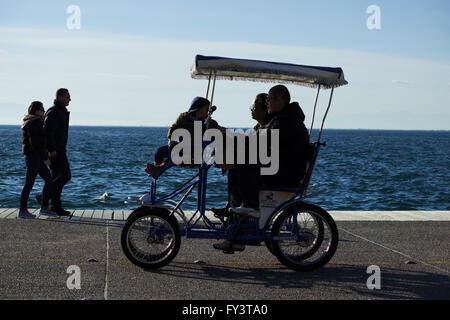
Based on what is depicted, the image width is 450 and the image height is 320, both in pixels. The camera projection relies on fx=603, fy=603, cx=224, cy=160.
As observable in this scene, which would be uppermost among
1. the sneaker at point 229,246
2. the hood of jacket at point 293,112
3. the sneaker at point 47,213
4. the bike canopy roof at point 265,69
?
the bike canopy roof at point 265,69

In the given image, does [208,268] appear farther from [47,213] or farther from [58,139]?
[58,139]

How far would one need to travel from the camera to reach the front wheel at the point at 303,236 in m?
6.16

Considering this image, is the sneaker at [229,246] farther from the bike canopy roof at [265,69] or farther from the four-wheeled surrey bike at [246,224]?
the bike canopy roof at [265,69]

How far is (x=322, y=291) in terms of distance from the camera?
5.36m

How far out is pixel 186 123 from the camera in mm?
6148

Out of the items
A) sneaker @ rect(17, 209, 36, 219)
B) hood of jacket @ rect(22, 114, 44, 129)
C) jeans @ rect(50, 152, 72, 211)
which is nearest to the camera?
sneaker @ rect(17, 209, 36, 219)

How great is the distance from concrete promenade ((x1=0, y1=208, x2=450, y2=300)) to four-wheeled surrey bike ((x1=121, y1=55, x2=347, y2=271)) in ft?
0.62

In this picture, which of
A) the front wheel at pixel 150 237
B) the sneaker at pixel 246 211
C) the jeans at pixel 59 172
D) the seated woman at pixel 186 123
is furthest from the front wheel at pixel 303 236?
the jeans at pixel 59 172

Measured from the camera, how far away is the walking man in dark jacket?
9.14m

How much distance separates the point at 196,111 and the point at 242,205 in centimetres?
108

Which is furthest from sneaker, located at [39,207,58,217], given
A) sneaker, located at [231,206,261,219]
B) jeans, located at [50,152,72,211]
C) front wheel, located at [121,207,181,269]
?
sneaker, located at [231,206,261,219]

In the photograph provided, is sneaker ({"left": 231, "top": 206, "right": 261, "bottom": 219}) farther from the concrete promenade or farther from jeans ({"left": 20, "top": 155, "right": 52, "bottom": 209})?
jeans ({"left": 20, "top": 155, "right": 52, "bottom": 209})

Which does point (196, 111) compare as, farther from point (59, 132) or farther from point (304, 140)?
point (59, 132)

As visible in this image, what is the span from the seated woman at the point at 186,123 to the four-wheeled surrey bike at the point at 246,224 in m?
0.12
